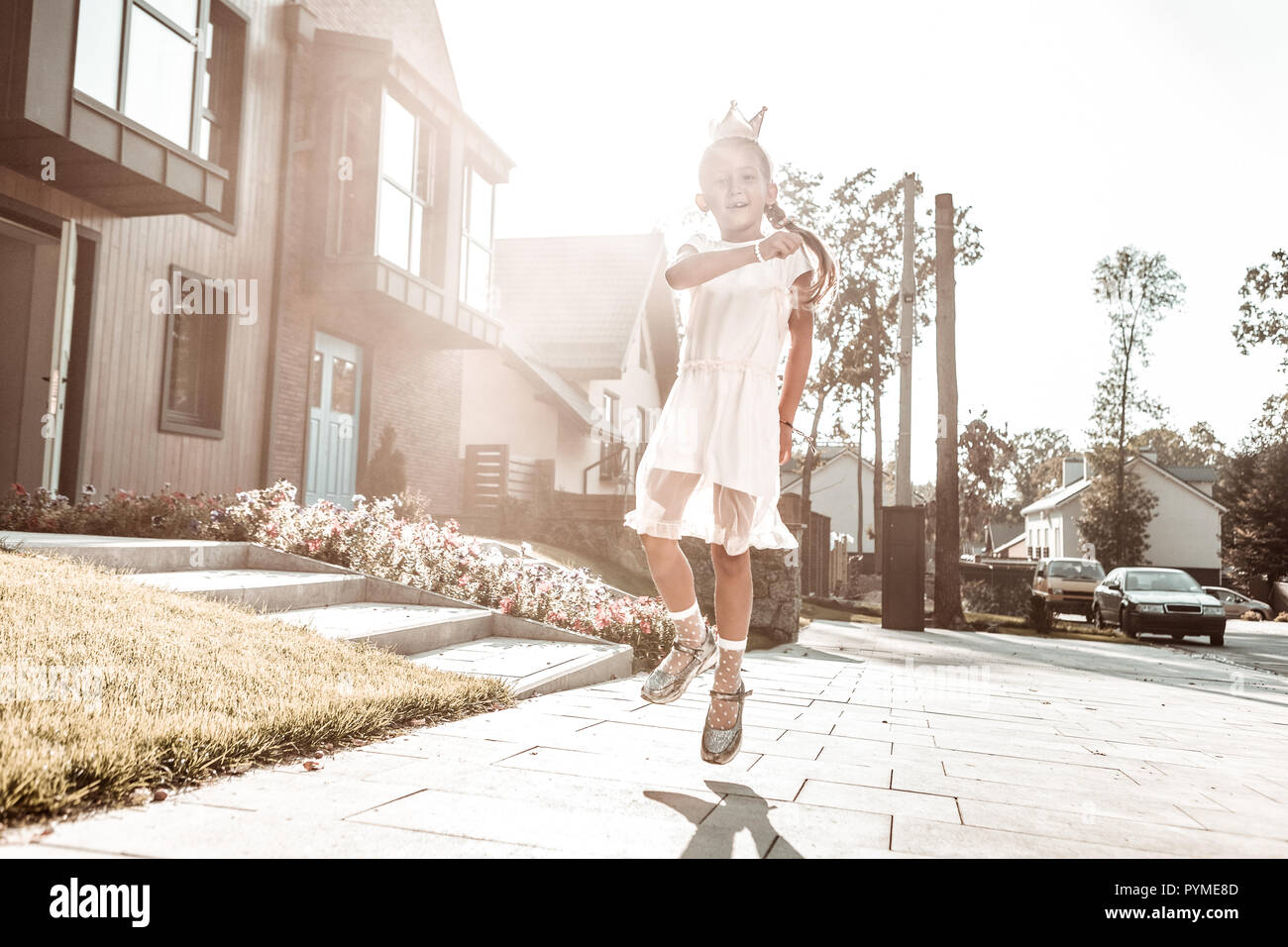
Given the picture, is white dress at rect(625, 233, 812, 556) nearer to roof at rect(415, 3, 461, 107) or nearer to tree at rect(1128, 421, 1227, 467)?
roof at rect(415, 3, 461, 107)

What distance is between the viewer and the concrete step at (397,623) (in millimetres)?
5031

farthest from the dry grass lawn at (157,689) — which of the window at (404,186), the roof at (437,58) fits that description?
the roof at (437,58)

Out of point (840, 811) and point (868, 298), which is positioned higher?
point (868, 298)

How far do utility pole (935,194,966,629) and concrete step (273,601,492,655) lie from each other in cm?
1199

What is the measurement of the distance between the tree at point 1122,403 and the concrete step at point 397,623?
43.2 m

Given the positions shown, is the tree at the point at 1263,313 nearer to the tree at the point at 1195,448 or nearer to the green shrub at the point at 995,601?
the green shrub at the point at 995,601

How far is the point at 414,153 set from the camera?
1345 cm

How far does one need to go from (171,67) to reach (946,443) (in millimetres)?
13118

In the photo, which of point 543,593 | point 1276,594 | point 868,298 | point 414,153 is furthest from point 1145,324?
point 543,593

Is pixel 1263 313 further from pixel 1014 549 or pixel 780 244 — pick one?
pixel 1014 549

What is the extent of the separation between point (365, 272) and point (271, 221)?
1.30 m

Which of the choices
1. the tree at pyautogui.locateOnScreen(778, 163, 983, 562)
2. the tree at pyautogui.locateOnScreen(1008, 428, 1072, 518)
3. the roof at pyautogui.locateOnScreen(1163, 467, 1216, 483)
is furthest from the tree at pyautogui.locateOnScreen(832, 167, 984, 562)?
the tree at pyautogui.locateOnScreen(1008, 428, 1072, 518)

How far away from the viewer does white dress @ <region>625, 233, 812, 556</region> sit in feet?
9.92

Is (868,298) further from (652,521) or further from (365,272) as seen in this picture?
(652,521)
